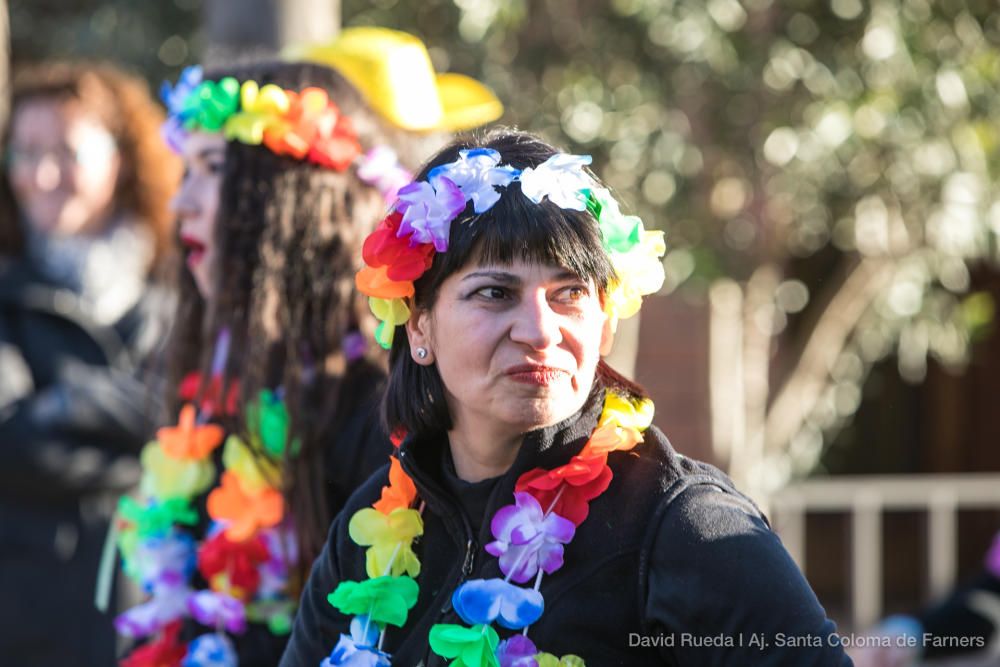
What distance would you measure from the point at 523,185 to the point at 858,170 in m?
2.83

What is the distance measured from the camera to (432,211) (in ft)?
6.84

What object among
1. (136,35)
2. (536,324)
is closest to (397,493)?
(536,324)

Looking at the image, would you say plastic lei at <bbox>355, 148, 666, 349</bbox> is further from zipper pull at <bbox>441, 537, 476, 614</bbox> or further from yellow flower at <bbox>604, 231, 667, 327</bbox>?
zipper pull at <bbox>441, 537, 476, 614</bbox>

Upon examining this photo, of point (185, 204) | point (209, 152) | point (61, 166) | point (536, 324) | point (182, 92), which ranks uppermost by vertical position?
point (61, 166)

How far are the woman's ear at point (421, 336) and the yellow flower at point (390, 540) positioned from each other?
24 cm

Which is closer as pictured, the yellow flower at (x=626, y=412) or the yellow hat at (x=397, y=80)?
the yellow flower at (x=626, y=412)

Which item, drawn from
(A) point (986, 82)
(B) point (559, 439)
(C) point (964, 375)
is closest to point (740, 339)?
(A) point (986, 82)

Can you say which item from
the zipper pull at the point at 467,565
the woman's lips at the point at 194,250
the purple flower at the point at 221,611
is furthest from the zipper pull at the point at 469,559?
the woman's lips at the point at 194,250

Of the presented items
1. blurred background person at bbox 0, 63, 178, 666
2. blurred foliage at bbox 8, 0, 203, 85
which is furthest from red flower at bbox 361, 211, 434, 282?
blurred foliage at bbox 8, 0, 203, 85

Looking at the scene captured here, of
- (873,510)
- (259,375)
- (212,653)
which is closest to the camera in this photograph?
(212,653)

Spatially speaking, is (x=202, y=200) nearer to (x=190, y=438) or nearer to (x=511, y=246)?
(x=190, y=438)

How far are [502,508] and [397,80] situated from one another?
5.33ft

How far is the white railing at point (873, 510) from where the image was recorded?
6.47 meters

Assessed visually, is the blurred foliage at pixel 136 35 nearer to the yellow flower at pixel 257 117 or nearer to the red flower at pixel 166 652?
the yellow flower at pixel 257 117
